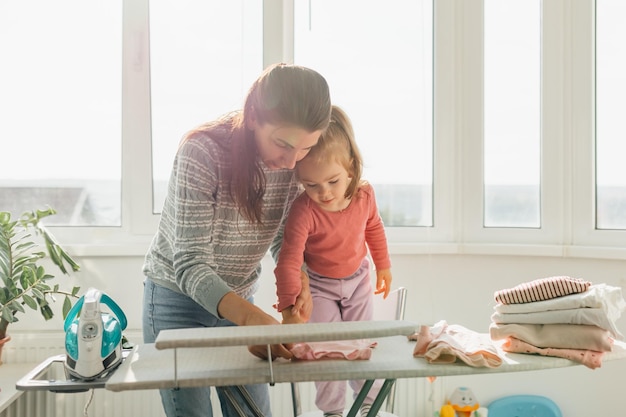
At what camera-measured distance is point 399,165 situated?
9.19ft

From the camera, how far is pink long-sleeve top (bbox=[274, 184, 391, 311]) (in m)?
1.71

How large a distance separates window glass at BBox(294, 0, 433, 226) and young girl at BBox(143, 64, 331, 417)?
3.86 feet

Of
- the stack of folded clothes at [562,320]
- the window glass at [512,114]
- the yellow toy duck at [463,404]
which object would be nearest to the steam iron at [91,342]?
the stack of folded clothes at [562,320]

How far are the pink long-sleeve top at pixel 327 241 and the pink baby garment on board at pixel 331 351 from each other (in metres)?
0.24

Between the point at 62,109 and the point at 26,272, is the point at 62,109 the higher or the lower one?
the higher one

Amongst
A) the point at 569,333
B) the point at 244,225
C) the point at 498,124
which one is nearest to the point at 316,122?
the point at 244,225

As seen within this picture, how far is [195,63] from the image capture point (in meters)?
2.69

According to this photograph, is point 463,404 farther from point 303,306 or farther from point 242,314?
point 242,314

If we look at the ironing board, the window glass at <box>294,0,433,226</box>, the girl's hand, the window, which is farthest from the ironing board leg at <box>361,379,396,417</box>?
the window glass at <box>294,0,433,226</box>

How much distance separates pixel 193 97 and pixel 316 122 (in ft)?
4.63

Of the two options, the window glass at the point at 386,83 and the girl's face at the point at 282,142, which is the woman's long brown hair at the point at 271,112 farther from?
the window glass at the point at 386,83

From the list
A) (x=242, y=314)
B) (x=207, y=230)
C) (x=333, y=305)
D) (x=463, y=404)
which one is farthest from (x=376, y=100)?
(x=242, y=314)

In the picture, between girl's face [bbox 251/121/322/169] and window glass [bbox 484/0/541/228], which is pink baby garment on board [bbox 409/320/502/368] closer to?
girl's face [bbox 251/121/322/169]

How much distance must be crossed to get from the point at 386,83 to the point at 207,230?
5.09 feet
